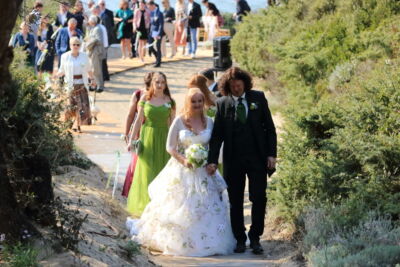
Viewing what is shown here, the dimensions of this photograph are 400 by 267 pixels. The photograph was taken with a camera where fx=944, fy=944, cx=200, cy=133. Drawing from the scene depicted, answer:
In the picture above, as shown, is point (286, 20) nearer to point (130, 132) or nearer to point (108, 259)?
point (130, 132)

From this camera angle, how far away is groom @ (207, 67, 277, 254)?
9.95 meters

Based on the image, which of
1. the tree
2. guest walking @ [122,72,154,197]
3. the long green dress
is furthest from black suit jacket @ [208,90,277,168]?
the tree

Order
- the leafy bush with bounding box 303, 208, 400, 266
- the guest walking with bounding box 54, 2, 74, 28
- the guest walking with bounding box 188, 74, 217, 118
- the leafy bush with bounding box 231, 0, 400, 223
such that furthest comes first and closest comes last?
1. the guest walking with bounding box 54, 2, 74, 28
2. the guest walking with bounding box 188, 74, 217, 118
3. the leafy bush with bounding box 231, 0, 400, 223
4. the leafy bush with bounding box 303, 208, 400, 266

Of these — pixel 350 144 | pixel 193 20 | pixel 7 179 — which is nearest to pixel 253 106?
pixel 350 144

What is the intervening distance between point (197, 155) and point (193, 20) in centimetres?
2078

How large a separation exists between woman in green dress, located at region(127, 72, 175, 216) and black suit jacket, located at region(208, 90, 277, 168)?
186 cm

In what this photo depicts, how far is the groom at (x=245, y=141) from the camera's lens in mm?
9953

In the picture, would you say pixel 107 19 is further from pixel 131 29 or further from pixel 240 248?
pixel 240 248

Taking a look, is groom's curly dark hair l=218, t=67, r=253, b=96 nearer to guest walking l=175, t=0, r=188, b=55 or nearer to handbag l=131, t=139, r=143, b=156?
handbag l=131, t=139, r=143, b=156

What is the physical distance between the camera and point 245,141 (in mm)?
9953

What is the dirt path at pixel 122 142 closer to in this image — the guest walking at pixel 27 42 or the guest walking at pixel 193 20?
the guest walking at pixel 193 20

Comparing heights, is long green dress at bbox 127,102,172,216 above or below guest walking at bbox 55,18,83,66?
below

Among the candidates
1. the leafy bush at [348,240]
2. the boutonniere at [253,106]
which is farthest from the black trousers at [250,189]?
the leafy bush at [348,240]

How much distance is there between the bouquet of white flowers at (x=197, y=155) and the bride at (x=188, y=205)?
5.6 inches
